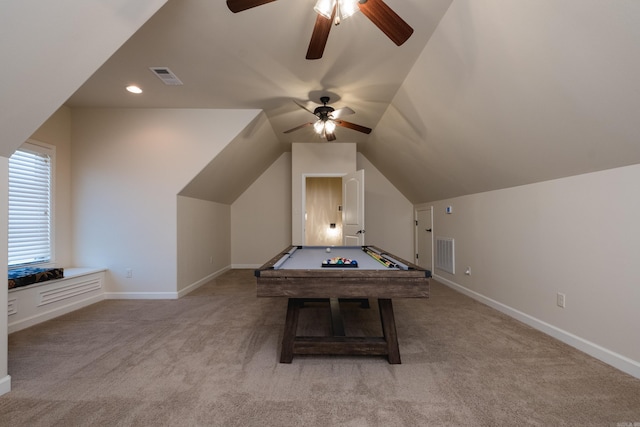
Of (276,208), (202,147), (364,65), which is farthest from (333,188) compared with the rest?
(364,65)

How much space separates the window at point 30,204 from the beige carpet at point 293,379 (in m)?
0.96

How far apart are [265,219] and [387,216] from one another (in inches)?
102

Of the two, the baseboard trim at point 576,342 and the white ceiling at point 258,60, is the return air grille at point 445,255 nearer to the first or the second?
the baseboard trim at point 576,342

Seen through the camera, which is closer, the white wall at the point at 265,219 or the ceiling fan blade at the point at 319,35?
the ceiling fan blade at the point at 319,35

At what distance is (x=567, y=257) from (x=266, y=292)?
97.4 inches

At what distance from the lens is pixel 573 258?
2428 millimetres

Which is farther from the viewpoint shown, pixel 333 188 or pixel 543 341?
pixel 333 188

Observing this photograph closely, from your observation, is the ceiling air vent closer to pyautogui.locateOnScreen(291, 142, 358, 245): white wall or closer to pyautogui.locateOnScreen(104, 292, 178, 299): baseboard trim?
pyautogui.locateOnScreen(291, 142, 358, 245): white wall

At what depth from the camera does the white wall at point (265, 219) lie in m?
6.38

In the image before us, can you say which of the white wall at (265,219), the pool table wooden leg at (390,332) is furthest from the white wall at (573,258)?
the white wall at (265,219)

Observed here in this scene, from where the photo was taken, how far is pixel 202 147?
3.93m

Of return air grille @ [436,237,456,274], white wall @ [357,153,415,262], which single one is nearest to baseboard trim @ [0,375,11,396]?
return air grille @ [436,237,456,274]

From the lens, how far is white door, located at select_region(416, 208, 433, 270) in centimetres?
535

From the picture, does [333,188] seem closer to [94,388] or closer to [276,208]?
[276,208]
